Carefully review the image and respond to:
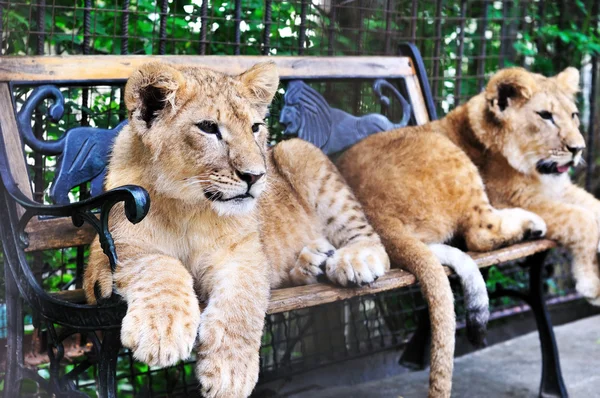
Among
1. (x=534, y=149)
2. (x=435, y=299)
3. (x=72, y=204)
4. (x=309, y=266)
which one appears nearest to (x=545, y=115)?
(x=534, y=149)

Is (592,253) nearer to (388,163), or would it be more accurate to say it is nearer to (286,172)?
(388,163)

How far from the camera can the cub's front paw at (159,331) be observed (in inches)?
83.1

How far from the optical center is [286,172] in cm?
344

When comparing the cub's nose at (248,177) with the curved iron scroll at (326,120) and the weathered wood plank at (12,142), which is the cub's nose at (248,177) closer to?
the weathered wood plank at (12,142)

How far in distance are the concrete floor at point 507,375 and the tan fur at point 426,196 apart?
3.10 feet

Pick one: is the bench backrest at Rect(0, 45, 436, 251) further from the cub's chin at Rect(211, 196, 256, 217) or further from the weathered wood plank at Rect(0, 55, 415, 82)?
the cub's chin at Rect(211, 196, 256, 217)

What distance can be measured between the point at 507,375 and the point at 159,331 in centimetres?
274

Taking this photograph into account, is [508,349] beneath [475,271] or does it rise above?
Answer: beneath

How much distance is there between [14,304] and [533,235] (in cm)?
231

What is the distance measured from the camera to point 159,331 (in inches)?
83.9

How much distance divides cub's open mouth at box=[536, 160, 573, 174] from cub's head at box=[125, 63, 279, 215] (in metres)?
1.91

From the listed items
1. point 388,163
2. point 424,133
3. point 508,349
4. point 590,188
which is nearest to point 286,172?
point 388,163

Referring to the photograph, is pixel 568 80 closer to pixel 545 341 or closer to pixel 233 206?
pixel 545 341

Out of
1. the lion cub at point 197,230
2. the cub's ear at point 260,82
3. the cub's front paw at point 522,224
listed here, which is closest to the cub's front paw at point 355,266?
the lion cub at point 197,230
